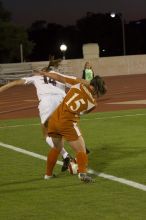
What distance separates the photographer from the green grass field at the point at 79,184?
762 cm

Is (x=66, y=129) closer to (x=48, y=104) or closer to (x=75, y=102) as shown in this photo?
(x=75, y=102)

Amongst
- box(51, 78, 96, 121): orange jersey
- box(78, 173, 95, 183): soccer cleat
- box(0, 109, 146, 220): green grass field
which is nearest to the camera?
box(0, 109, 146, 220): green grass field

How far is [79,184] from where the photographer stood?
9.31m

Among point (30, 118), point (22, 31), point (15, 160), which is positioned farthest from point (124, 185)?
point (22, 31)

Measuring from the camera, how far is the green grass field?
7.62 metres

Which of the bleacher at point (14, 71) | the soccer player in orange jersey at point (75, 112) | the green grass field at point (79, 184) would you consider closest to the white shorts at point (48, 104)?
the green grass field at point (79, 184)

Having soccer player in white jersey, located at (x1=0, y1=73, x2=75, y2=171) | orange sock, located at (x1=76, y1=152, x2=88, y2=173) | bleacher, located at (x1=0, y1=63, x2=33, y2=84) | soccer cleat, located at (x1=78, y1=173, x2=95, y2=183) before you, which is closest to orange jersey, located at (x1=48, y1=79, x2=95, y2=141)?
orange sock, located at (x1=76, y1=152, x2=88, y2=173)

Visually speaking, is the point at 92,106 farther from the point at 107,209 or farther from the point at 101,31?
the point at 101,31

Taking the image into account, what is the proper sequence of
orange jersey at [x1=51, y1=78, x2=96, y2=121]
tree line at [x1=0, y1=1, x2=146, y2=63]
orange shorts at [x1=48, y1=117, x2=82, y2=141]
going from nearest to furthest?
orange jersey at [x1=51, y1=78, x2=96, y2=121]
orange shorts at [x1=48, y1=117, x2=82, y2=141]
tree line at [x1=0, y1=1, x2=146, y2=63]

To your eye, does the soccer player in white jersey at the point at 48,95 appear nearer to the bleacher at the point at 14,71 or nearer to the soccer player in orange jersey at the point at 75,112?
the soccer player in orange jersey at the point at 75,112

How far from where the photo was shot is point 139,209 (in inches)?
298

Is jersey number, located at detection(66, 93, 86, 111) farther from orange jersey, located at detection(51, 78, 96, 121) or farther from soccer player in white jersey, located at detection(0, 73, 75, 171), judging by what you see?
soccer player in white jersey, located at detection(0, 73, 75, 171)

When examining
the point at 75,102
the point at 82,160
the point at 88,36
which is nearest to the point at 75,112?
the point at 75,102

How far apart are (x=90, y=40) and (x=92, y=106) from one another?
100508 mm
